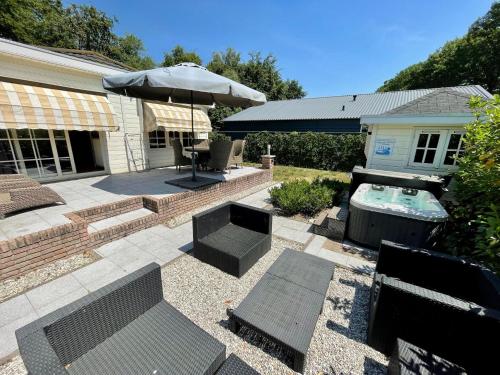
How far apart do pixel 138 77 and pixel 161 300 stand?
5.09 meters

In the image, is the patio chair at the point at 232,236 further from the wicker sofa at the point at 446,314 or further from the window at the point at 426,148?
the window at the point at 426,148

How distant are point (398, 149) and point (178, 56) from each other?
Answer: 38861 mm

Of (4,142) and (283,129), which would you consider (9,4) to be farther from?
(283,129)

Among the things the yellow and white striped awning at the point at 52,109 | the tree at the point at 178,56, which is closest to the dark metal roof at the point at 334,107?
the yellow and white striped awning at the point at 52,109

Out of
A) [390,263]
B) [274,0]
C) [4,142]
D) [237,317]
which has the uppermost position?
[274,0]

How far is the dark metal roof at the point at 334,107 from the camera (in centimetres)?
1746

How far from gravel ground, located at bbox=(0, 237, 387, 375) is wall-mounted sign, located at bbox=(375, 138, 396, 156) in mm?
4996

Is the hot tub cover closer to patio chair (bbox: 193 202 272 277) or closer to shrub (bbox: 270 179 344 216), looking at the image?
shrub (bbox: 270 179 344 216)

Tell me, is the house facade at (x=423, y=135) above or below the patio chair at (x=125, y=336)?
above

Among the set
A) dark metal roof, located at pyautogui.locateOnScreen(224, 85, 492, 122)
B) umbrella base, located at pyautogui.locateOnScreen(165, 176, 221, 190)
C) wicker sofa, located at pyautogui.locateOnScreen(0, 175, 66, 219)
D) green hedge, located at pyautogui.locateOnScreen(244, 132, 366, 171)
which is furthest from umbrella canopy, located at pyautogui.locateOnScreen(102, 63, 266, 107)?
dark metal roof, located at pyautogui.locateOnScreen(224, 85, 492, 122)

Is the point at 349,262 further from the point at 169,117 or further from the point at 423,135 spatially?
the point at 169,117

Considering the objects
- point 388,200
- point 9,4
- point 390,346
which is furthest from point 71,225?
point 9,4

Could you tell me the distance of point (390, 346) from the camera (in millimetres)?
2369

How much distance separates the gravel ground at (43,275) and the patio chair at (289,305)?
3147 mm
